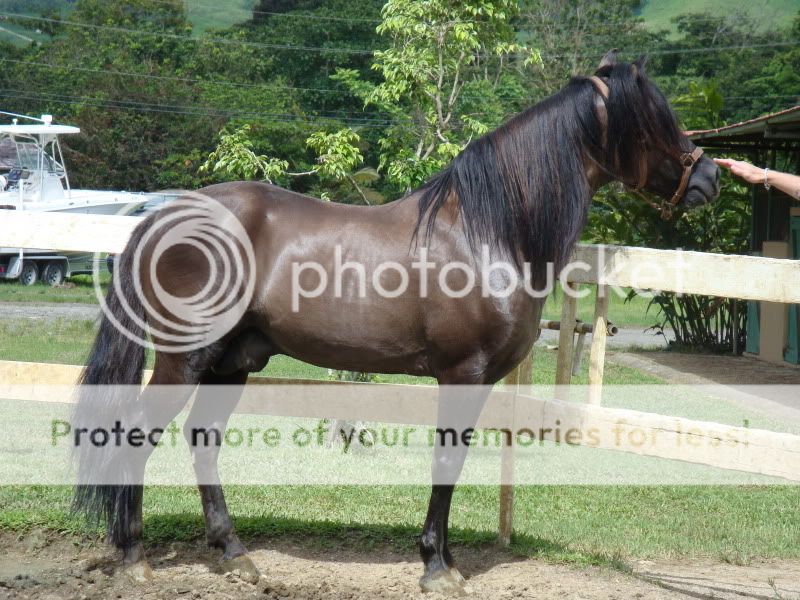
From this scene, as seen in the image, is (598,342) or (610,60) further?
(598,342)

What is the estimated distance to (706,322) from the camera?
1476 centimetres

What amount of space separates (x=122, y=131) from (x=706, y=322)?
23986 millimetres

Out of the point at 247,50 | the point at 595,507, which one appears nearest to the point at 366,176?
the point at 595,507

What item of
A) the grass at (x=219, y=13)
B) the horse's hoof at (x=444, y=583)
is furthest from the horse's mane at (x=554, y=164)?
the grass at (x=219, y=13)

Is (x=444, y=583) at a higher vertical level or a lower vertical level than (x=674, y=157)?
lower

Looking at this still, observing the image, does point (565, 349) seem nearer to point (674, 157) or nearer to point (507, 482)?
point (507, 482)

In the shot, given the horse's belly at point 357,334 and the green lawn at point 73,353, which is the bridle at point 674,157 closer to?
the horse's belly at point 357,334

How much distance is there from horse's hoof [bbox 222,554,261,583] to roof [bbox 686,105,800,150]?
6729mm

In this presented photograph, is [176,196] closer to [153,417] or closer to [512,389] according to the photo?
[153,417]

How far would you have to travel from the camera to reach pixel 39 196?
23.2 meters

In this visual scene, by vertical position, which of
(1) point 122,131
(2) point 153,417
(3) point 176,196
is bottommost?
(2) point 153,417

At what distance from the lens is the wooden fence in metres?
3.45

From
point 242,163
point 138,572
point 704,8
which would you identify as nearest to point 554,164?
point 138,572

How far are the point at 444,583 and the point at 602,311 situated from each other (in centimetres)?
137
